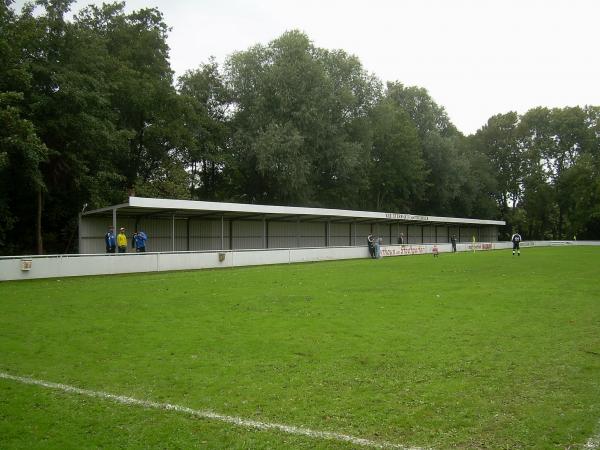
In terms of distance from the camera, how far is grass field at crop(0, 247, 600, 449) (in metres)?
4.61

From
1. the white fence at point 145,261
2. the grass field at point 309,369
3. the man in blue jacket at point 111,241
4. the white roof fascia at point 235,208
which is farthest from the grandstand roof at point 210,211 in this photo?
the grass field at point 309,369

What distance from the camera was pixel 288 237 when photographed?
38250mm

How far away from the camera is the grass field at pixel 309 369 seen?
4.61 meters

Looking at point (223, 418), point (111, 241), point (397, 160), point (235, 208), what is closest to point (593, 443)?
point (223, 418)

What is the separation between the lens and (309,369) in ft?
21.7

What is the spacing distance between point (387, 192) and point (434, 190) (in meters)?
8.17

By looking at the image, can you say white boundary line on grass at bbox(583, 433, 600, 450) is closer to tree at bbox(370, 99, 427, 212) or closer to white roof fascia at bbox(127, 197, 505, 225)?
white roof fascia at bbox(127, 197, 505, 225)

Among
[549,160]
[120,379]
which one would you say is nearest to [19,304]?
[120,379]

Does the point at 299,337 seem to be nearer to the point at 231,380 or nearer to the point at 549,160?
the point at 231,380

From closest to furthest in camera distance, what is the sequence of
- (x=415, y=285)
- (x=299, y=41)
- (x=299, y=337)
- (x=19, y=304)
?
(x=299, y=337), (x=19, y=304), (x=415, y=285), (x=299, y=41)

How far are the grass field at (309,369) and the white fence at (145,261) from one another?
6743 mm

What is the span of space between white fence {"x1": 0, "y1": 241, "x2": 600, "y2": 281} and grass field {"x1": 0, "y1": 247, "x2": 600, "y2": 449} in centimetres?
674

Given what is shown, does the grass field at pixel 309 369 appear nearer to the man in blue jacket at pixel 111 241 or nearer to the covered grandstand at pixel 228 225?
the man in blue jacket at pixel 111 241

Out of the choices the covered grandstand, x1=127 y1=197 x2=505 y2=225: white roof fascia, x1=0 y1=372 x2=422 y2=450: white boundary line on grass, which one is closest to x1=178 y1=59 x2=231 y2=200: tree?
the covered grandstand
